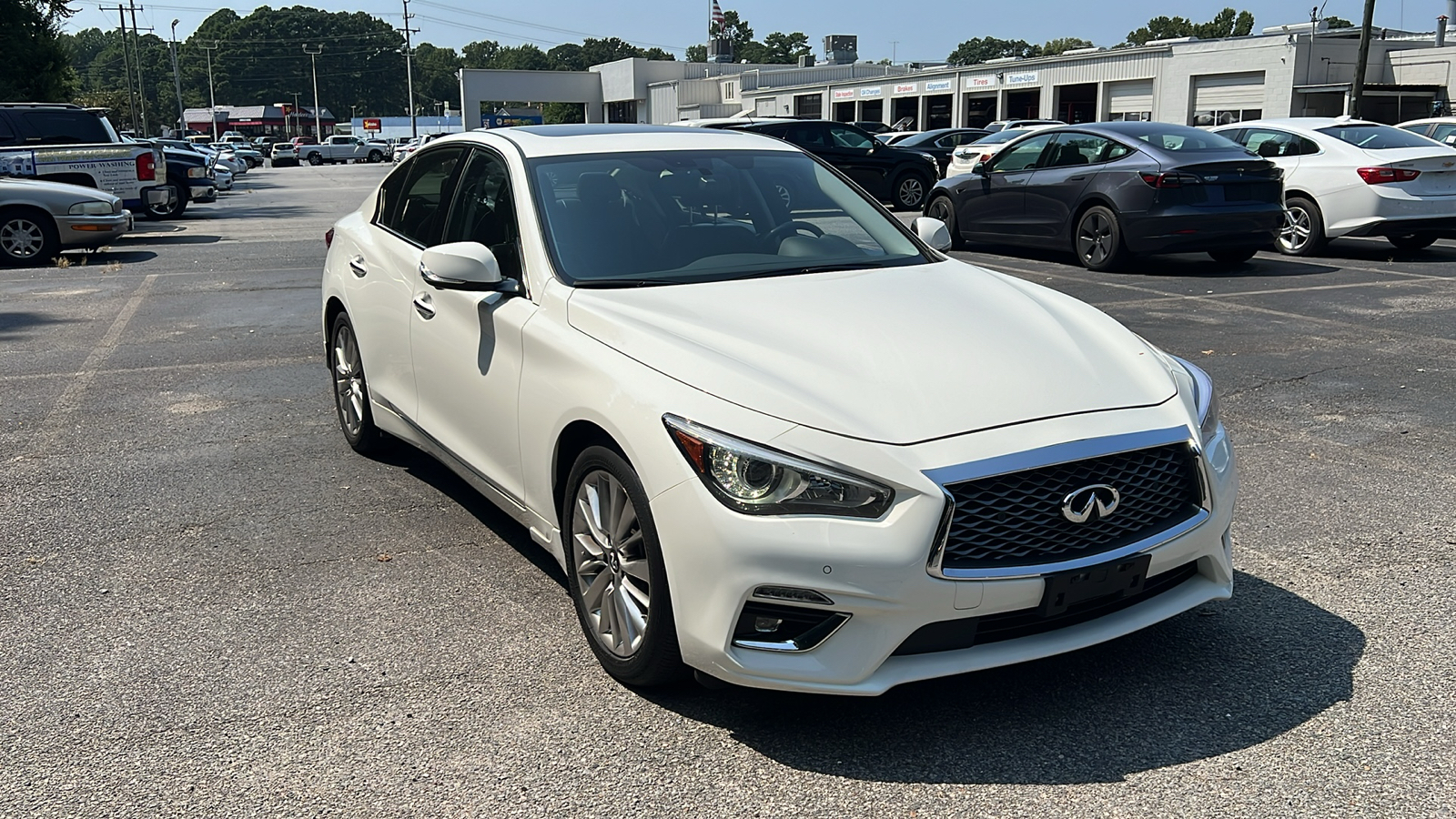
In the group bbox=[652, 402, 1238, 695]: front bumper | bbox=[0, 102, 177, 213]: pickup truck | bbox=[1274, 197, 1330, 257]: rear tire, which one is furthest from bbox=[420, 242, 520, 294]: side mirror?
bbox=[0, 102, 177, 213]: pickup truck

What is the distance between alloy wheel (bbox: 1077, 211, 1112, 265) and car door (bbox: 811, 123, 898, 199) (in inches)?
341

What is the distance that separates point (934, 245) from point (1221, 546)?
1.82m

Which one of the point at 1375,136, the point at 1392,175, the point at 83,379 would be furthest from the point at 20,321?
the point at 1375,136

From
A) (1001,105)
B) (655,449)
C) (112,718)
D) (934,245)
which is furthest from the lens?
(1001,105)

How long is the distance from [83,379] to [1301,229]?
1214cm

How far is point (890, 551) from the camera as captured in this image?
294 centimetres

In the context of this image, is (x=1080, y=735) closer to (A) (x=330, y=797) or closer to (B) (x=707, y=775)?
(B) (x=707, y=775)

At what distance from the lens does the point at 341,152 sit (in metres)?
76.5

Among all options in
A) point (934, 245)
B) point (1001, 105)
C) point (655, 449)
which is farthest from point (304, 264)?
point (1001, 105)

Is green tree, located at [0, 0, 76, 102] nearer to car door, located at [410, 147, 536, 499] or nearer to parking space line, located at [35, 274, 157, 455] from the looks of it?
parking space line, located at [35, 274, 157, 455]

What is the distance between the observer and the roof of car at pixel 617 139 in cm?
469

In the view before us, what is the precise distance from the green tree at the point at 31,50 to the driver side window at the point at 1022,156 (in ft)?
90.1

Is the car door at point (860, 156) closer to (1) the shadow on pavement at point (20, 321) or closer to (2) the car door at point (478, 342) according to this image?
(1) the shadow on pavement at point (20, 321)

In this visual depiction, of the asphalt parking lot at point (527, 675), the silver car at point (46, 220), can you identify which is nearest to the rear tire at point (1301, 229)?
the asphalt parking lot at point (527, 675)
